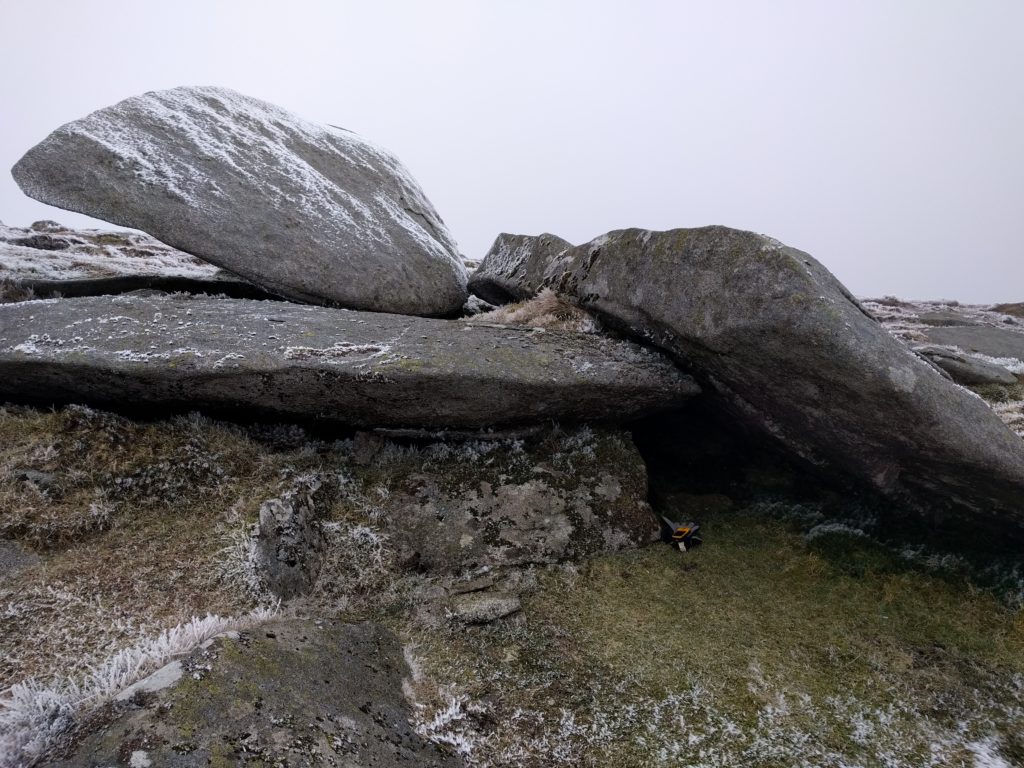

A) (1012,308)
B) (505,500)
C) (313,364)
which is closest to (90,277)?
(313,364)

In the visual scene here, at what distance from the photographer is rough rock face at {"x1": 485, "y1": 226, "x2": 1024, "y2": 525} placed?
6836 millimetres

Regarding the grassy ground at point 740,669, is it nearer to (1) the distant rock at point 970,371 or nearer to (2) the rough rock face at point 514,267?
(2) the rough rock face at point 514,267

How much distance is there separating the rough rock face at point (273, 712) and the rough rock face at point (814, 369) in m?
5.76

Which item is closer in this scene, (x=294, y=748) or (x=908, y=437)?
(x=294, y=748)

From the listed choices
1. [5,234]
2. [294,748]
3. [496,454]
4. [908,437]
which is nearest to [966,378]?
[908,437]

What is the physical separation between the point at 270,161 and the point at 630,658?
10.2 meters

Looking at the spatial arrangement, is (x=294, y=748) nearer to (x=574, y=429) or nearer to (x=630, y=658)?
(x=630, y=658)

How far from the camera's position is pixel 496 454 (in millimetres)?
9000

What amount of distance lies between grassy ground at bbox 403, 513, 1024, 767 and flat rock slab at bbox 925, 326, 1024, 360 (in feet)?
40.3

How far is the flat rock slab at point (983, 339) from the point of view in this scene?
645 inches

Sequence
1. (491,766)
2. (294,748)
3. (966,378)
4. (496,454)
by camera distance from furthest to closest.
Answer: (966,378), (496,454), (491,766), (294,748)

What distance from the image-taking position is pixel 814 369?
7.10 metres

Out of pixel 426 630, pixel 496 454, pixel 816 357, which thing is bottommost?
pixel 426 630

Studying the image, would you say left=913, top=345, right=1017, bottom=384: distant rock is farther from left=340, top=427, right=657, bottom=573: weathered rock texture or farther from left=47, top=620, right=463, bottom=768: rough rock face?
left=47, top=620, right=463, bottom=768: rough rock face
